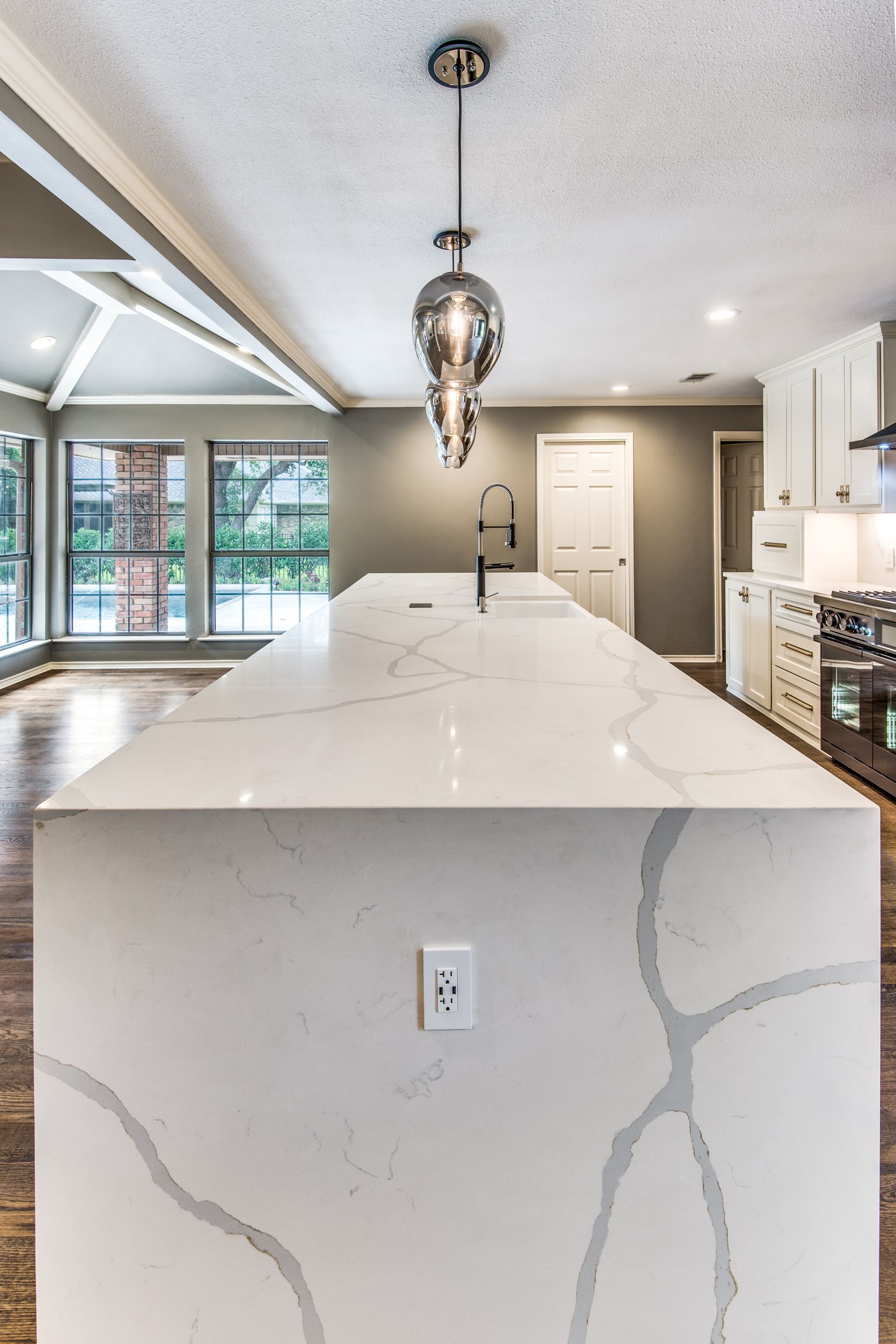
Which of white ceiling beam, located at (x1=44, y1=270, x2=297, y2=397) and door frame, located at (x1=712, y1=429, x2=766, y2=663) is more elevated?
white ceiling beam, located at (x1=44, y1=270, x2=297, y2=397)

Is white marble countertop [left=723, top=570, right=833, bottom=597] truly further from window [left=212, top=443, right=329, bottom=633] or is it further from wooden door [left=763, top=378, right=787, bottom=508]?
window [left=212, top=443, right=329, bottom=633]

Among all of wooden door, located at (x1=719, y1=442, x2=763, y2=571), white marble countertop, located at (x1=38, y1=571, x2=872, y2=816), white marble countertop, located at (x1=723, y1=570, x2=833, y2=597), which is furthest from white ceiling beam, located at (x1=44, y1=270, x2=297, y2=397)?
wooden door, located at (x1=719, y1=442, x2=763, y2=571)

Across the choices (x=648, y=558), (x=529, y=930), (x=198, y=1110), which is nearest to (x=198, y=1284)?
(x=198, y=1110)

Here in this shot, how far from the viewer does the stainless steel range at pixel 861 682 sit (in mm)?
3666

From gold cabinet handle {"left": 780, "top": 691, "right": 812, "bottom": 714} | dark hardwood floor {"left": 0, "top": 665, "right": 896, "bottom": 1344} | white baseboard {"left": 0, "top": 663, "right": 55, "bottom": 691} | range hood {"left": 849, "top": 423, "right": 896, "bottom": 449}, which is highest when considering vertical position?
range hood {"left": 849, "top": 423, "right": 896, "bottom": 449}

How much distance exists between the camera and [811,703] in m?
4.57

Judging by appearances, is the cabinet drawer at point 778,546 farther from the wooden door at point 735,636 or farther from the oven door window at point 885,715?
the oven door window at point 885,715

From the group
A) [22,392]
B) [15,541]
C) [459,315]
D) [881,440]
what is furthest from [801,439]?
[15,541]

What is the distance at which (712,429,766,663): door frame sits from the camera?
6.93 m

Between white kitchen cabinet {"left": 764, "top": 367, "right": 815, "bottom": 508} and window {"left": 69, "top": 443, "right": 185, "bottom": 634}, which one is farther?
window {"left": 69, "top": 443, "right": 185, "bottom": 634}

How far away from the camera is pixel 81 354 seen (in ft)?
20.8

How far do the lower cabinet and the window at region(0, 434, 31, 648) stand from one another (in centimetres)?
590

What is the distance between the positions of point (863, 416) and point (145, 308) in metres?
4.57

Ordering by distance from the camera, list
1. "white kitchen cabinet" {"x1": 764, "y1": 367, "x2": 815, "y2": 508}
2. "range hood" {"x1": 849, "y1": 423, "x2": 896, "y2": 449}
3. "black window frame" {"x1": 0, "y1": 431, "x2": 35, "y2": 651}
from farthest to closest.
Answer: "black window frame" {"x1": 0, "y1": 431, "x2": 35, "y2": 651}
"white kitchen cabinet" {"x1": 764, "y1": 367, "x2": 815, "y2": 508}
"range hood" {"x1": 849, "y1": 423, "x2": 896, "y2": 449}
